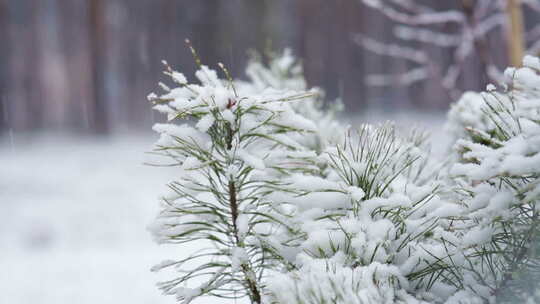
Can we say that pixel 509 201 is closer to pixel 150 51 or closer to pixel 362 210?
pixel 362 210

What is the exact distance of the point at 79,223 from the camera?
7320 mm

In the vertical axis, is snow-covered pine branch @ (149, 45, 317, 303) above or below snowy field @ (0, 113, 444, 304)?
above

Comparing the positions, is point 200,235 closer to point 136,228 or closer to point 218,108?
point 218,108

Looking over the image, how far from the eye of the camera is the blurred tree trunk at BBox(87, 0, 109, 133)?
11.7 meters

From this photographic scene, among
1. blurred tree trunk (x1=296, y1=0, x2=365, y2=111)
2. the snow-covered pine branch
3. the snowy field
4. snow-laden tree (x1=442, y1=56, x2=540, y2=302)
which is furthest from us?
blurred tree trunk (x1=296, y1=0, x2=365, y2=111)

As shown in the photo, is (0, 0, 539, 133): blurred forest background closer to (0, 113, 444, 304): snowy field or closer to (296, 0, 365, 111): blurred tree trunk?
(296, 0, 365, 111): blurred tree trunk

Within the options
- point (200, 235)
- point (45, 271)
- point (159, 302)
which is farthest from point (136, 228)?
point (200, 235)

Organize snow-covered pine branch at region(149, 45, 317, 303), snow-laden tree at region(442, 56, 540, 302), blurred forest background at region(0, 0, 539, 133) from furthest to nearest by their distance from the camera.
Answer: blurred forest background at region(0, 0, 539, 133) → snow-covered pine branch at region(149, 45, 317, 303) → snow-laden tree at region(442, 56, 540, 302)

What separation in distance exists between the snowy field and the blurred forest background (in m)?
1.22

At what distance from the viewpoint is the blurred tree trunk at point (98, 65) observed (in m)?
11.7

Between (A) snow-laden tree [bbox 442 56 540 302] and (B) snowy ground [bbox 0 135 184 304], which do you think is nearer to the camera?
(A) snow-laden tree [bbox 442 56 540 302]

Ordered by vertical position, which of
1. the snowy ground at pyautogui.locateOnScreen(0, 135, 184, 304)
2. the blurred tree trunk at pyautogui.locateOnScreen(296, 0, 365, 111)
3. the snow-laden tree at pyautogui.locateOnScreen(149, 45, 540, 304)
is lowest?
the snowy ground at pyautogui.locateOnScreen(0, 135, 184, 304)

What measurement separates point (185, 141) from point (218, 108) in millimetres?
104

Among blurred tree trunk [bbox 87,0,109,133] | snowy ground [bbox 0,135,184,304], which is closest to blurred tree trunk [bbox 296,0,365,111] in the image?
blurred tree trunk [bbox 87,0,109,133]
